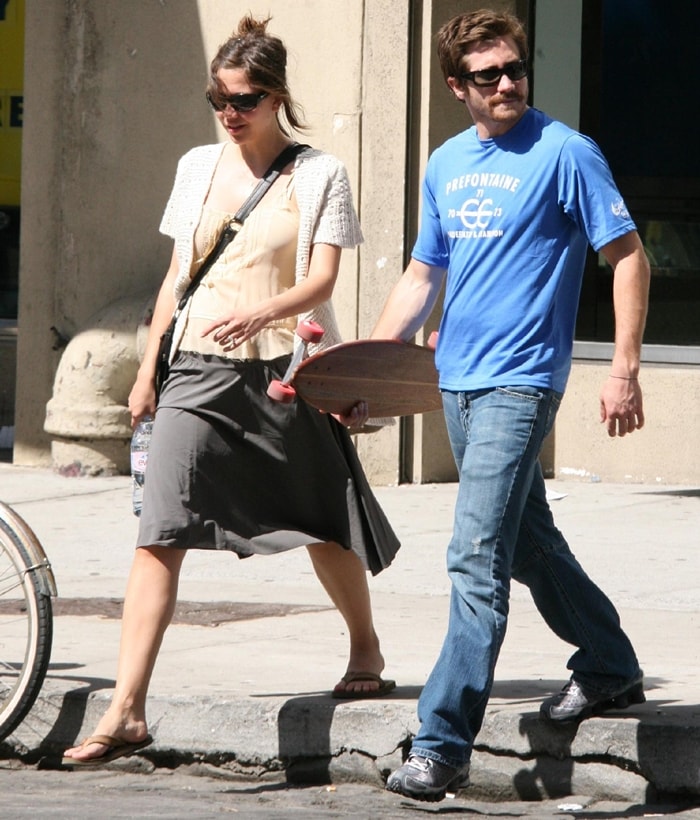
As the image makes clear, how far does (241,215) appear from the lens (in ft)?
16.3

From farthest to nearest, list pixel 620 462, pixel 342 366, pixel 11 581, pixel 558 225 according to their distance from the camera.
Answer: pixel 620 462 < pixel 11 581 < pixel 342 366 < pixel 558 225

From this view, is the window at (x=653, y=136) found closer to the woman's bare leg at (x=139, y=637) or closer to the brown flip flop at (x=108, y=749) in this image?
the woman's bare leg at (x=139, y=637)

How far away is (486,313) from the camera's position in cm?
446

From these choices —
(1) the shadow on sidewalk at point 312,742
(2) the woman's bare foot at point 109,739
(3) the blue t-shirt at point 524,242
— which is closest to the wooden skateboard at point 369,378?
(3) the blue t-shirt at point 524,242

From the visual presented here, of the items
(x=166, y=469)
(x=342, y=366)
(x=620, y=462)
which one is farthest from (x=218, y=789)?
(x=620, y=462)

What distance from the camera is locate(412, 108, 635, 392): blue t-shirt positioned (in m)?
4.39

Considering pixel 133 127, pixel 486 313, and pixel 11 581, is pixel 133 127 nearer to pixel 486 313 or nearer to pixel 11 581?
pixel 11 581

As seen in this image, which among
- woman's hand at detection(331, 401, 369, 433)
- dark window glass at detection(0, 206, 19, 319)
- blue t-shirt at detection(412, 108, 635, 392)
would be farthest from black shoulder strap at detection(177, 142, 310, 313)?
dark window glass at detection(0, 206, 19, 319)

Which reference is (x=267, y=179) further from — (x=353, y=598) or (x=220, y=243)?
(x=353, y=598)

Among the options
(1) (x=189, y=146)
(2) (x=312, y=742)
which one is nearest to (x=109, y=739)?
(2) (x=312, y=742)

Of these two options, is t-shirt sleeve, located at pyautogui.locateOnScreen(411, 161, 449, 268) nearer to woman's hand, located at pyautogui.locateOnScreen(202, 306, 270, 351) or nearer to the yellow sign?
woman's hand, located at pyautogui.locateOnScreen(202, 306, 270, 351)

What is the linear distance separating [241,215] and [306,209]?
18 cm

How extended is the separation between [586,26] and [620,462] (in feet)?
8.27

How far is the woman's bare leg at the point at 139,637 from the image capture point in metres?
4.79
